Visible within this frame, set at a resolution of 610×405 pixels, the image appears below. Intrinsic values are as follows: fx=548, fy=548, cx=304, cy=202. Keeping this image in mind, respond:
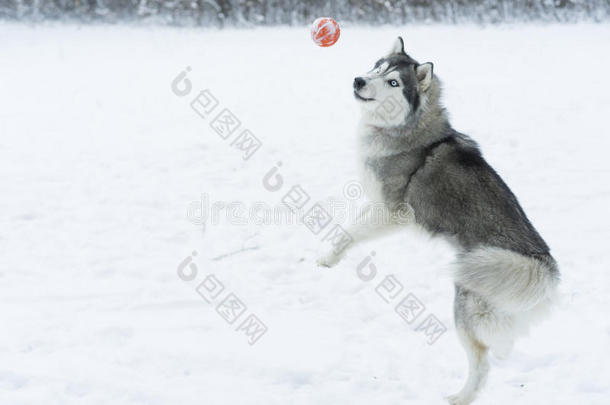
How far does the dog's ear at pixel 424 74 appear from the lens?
9.98 ft

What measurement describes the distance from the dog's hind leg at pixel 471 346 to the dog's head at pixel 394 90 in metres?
1.07

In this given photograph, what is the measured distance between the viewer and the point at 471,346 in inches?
106

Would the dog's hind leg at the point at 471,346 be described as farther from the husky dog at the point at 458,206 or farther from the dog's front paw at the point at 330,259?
the dog's front paw at the point at 330,259

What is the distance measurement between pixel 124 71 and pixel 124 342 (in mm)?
7364

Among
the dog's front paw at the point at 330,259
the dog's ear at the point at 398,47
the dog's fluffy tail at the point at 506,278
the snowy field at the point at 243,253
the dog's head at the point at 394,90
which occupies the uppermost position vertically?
the dog's ear at the point at 398,47

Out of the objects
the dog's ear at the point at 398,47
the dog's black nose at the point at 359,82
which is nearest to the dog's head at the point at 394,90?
the dog's black nose at the point at 359,82

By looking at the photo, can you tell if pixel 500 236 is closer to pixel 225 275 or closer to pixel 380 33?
pixel 225 275

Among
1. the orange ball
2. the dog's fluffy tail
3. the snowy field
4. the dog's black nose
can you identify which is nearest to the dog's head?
the dog's black nose

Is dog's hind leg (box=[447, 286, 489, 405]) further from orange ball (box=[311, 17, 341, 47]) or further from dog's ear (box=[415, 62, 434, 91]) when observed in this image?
orange ball (box=[311, 17, 341, 47])

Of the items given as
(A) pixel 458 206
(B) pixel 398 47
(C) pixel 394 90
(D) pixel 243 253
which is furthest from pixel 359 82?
(D) pixel 243 253

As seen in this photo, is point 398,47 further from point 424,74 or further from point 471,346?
point 471,346

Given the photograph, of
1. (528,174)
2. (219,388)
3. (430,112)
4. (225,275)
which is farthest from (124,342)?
(528,174)

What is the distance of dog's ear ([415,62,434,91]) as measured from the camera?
9.98 feet

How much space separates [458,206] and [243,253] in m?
1.80
